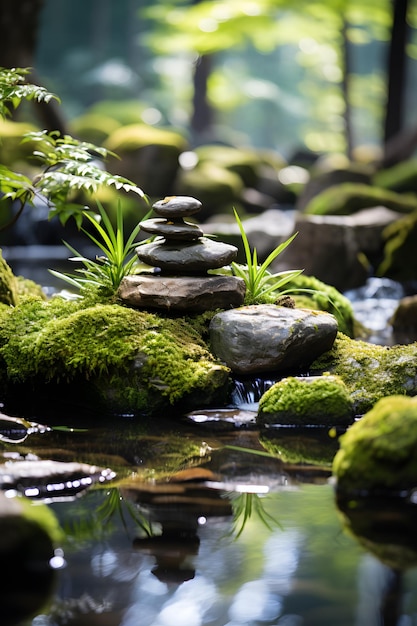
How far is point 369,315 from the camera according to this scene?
1070cm

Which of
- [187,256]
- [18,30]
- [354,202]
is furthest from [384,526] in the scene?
[18,30]

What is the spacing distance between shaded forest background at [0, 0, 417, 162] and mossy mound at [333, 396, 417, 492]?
14.1m

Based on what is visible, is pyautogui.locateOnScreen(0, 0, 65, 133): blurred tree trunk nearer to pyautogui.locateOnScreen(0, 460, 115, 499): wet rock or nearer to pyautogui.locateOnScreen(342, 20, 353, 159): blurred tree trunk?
pyautogui.locateOnScreen(0, 460, 115, 499): wet rock

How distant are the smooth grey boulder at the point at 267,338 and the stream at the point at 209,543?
2.77ft

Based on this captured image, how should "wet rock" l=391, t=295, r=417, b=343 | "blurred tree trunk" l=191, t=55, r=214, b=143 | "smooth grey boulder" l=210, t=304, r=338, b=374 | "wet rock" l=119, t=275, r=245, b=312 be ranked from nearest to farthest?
"smooth grey boulder" l=210, t=304, r=338, b=374
"wet rock" l=119, t=275, r=245, b=312
"wet rock" l=391, t=295, r=417, b=343
"blurred tree trunk" l=191, t=55, r=214, b=143

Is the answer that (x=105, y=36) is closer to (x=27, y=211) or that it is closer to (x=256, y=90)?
(x=256, y=90)

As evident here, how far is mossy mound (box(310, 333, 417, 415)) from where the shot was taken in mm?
5587

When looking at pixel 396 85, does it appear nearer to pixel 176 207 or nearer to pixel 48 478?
pixel 176 207

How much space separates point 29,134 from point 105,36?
39.1 m

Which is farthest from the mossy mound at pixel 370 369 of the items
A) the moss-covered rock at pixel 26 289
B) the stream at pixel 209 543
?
the moss-covered rock at pixel 26 289

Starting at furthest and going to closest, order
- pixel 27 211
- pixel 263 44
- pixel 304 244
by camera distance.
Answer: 1. pixel 263 44
2. pixel 27 211
3. pixel 304 244

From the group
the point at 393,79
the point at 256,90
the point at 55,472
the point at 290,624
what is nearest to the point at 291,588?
the point at 290,624

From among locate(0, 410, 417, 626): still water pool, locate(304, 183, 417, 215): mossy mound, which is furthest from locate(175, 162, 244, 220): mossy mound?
locate(0, 410, 417, 626): still water pool

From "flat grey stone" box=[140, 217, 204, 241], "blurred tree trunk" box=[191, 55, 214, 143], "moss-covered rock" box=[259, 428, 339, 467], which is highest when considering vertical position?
"flat grey stone" box=[140, 217, 204, 241]
